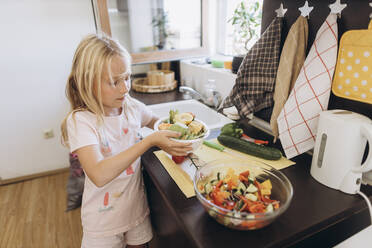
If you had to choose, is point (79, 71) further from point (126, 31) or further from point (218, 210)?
point (126, 31)

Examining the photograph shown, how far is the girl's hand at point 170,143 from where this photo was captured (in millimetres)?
822

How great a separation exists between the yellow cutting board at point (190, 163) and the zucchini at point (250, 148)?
0.02 meters

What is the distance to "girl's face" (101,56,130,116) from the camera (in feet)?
2.74

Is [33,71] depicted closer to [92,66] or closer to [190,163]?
[92,66]

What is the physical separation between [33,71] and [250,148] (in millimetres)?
1960

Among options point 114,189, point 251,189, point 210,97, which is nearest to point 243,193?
point 251,189

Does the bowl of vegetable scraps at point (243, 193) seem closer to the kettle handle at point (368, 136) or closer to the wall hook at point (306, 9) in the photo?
the kettle handle at point (368, 136)

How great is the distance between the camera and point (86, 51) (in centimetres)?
82

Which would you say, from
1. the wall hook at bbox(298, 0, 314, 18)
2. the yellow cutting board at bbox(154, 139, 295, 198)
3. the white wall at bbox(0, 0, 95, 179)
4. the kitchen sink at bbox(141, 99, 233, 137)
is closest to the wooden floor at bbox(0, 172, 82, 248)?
the white wall at bbox(0, 0, 95, 179)

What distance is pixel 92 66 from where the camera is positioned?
0.81 metres

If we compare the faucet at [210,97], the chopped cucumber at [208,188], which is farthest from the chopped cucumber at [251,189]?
the faucet at [210,97]

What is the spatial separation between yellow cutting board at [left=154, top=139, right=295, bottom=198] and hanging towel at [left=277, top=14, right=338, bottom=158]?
0.06m

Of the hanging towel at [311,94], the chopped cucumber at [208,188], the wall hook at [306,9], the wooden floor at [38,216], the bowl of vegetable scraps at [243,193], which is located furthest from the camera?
the wooden floor at [38,216]

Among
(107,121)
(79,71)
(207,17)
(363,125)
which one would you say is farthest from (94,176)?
(207,17)
